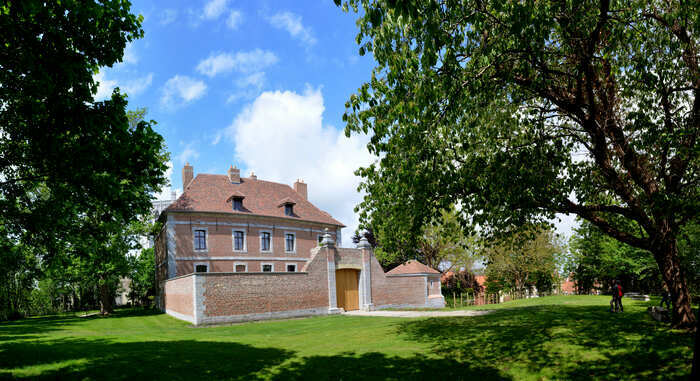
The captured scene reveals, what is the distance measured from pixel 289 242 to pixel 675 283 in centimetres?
2931

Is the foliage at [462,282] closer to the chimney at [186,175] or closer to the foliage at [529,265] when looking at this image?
the foliage at [529,265]

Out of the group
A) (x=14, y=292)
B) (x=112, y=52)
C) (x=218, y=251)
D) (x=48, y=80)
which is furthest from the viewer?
(x=14, y=292)

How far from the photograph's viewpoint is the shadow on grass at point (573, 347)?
7.80m

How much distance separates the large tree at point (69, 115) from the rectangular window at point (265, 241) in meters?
25.1

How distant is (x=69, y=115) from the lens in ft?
25.9

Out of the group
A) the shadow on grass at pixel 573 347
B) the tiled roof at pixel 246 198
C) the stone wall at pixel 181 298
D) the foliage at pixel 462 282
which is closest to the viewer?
the shadow on grass at pixel 573 347

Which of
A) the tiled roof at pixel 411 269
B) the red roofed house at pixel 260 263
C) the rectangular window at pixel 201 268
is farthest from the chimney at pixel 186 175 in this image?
the tiled roof at pixel 411 269

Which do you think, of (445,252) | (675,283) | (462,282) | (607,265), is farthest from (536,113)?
(462,282)

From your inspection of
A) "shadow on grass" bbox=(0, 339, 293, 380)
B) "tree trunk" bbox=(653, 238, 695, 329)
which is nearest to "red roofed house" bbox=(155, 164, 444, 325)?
"shadow on grass" bbox=(0, 339, 293, 380)

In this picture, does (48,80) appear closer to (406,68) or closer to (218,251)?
(406,68)

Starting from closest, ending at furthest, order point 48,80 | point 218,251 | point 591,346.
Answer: point 48,80 → point 591,346 → point 218,251

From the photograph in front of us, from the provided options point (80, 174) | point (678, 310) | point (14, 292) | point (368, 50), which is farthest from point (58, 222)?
point (14, 292)

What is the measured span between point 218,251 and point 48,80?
26672mm

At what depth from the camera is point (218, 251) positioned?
3231cm
